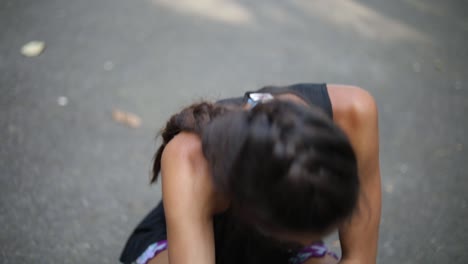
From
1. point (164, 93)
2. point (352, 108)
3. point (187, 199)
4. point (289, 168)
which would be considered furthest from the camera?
point (164, 93)

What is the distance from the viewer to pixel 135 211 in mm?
2064

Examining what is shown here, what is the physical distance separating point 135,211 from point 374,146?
1.16m

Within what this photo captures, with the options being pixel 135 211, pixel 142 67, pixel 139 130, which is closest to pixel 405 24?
pixel 142 67

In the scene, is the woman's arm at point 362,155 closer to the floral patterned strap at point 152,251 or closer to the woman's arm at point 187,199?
the woman's arm at point 187,199

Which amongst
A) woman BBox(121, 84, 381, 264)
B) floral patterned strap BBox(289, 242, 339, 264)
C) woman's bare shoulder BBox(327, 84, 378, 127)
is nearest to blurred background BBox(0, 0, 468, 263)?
woman BBox(121, 84, 381, 264)

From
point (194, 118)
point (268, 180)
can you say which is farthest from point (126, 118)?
point (268, 180)

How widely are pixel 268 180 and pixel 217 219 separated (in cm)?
50

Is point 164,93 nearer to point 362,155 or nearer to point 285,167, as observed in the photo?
point 362,155

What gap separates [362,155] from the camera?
1.40 m

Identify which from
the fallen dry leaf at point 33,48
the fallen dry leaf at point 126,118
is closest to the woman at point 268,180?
the fallen dry leaf at point 126,118

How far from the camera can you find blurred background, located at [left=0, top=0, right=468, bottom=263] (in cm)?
203

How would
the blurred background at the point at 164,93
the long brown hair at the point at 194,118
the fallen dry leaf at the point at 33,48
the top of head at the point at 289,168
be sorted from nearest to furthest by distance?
the top of head at the point at 289,168 → the long brown hair at the point at 194,118 → the blurred background at the point at 164,93 → the fallen dry leaf at the point at 33,48

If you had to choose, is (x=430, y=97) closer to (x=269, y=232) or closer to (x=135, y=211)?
(x=135, y=211)

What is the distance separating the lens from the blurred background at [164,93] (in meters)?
2.03
